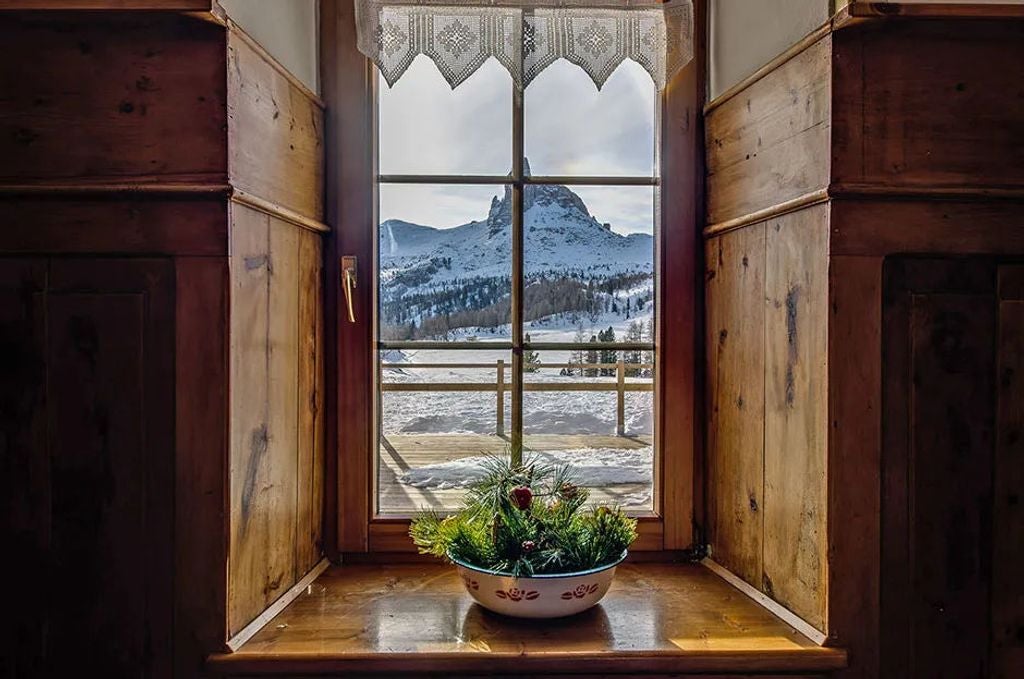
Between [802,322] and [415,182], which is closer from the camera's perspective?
[802,322]

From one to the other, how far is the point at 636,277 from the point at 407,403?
59 centimetres

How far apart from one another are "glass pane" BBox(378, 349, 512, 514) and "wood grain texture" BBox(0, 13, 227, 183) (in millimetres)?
626

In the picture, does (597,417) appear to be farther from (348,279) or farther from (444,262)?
(348,279)

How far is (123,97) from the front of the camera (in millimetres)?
1071

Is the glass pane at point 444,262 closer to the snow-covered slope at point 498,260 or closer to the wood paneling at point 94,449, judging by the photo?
the snow-covered slope at point 498,260

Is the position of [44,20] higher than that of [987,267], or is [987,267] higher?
[44,20]

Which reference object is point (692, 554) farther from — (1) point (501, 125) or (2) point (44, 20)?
(2) point (44, 20)

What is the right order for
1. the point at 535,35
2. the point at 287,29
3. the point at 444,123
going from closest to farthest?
the point at 287,29 → the point at 535,35 → the point at 444,123

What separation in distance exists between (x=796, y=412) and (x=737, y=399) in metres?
0.21

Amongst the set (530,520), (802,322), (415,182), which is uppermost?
(415,182)

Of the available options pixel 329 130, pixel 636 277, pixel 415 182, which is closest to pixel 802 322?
pixel 636 277

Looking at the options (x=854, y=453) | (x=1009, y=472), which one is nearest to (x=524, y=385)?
(x=854, y=453)

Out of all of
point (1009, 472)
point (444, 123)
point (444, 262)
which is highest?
point (444, 123)

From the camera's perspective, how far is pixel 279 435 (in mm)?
1279
